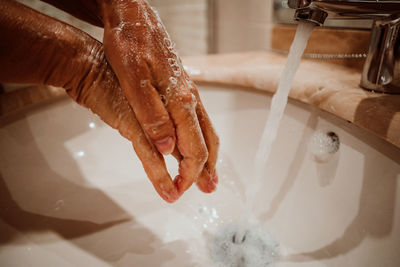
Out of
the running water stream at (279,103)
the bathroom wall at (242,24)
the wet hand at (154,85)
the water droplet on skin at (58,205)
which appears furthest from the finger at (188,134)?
the bathroom wall at (242,24)

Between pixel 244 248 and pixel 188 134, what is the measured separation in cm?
21

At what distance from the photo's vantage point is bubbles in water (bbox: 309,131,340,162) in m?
0.34

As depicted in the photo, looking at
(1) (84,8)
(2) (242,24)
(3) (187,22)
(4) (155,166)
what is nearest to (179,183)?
(4) (155,166)

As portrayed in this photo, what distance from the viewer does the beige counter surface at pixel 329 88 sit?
0.88ft

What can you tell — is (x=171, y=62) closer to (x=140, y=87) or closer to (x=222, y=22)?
(x=140, y=87)

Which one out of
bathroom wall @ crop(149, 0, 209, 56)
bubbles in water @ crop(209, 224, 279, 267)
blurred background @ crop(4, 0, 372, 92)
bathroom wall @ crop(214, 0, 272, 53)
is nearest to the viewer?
bubbles in water @ crop(209, 224, 279, 267)

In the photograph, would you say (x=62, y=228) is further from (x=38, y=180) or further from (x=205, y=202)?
(x=205, y=202)

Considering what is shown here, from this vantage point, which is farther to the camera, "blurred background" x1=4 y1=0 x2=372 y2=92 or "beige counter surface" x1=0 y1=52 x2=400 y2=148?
"blurred background" x1=4 y1=0 x2=372 y2=92

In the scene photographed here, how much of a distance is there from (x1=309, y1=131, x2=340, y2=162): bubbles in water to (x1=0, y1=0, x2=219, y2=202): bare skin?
0.19 m

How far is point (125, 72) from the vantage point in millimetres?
233

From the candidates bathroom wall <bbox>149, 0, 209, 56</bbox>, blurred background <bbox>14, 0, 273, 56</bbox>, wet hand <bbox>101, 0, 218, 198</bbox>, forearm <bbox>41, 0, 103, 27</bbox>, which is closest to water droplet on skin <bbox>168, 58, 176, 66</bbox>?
wet hand <bbox>101, 0, 218, 198</bbox>

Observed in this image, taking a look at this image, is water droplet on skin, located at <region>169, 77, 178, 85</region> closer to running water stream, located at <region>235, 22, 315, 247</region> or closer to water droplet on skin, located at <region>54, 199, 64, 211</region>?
running water stream, located at <region>235, 22, 315, 247</region>

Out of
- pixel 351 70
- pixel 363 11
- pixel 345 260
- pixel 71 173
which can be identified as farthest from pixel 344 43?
pixel 71 173

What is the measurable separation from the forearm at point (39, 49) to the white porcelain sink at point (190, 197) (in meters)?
0.18
